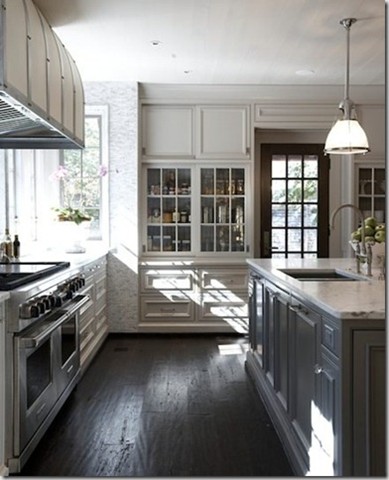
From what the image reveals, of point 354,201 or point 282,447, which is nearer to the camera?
point 282,447

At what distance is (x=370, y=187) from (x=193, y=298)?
7.60 feet

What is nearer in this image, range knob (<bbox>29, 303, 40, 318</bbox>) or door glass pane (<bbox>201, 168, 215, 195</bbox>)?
range knob (<bbox>29, 303, 40, 318</bbox>)

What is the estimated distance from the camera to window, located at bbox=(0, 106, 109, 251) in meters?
5.21

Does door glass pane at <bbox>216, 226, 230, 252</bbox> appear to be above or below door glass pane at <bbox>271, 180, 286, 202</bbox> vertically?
below

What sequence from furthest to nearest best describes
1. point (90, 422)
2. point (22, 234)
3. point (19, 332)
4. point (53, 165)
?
point (53, 165) < point (22, 234) < point (90, 422) < point (19, 332)

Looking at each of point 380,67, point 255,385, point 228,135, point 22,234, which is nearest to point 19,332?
point 255,385

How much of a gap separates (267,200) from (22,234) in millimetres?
2896

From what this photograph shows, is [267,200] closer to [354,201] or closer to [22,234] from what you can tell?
[354,201]

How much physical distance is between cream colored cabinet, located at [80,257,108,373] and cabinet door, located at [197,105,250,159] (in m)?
1.65

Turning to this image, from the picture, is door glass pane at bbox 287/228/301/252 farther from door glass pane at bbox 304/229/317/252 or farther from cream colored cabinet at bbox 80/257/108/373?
cream colored cabinet at bbox 80/257/108/373

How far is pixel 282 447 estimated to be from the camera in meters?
2.83

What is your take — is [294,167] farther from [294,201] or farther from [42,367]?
[42,367]

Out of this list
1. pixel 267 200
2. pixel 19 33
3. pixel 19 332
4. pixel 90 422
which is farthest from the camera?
pixel 267 200

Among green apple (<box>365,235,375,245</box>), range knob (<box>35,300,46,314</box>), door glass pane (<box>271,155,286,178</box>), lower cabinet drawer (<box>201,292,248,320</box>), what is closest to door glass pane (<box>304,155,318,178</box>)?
door glass pane (<box>271,155,286,178</box>)
